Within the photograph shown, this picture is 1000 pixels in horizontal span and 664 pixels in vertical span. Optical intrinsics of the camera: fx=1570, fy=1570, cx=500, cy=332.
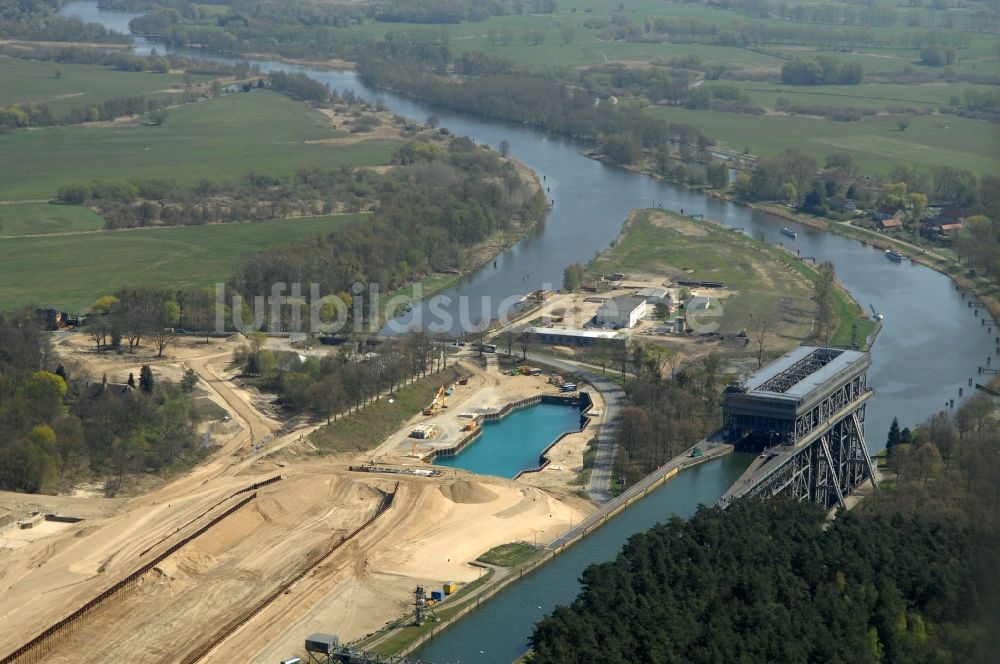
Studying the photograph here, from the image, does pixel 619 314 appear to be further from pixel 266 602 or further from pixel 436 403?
pixel 266 602

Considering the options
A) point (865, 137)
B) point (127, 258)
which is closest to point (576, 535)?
point (127, 258)

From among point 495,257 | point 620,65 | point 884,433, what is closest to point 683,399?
point 884,433

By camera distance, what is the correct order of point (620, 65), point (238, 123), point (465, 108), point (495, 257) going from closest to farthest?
point (495, 257) < point (238, 123) < point (465, 108) < point (620, 65)

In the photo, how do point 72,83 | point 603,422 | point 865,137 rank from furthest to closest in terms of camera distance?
point 72,83 → point 865,137 → point 603,422

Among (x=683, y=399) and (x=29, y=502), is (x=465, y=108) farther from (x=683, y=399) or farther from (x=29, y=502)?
(x=29, y=502)

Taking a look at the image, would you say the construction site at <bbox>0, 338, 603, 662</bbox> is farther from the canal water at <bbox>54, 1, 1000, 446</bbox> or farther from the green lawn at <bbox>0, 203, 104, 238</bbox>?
the green lawn at <bbox>0, 203, 104, 238</bbox>

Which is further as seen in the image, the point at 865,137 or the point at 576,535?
the point at 865,137

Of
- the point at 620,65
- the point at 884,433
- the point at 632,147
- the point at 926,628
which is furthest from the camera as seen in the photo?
the point at 620,65
